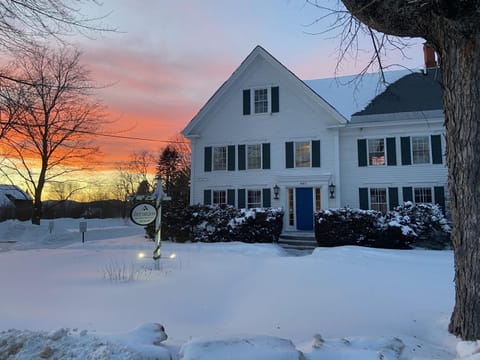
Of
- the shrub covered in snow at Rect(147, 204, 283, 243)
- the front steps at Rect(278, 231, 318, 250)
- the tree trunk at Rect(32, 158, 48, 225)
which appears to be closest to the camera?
the shrub covered in snow at Rect(147, 204, 283, 243)

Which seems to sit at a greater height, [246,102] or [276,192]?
[246,102]

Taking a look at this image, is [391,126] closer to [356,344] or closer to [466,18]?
[466,18]

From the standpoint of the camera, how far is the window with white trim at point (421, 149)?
13.8 meters

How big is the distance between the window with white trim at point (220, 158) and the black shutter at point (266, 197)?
2.36 metres

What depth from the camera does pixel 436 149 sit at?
13.6 meters

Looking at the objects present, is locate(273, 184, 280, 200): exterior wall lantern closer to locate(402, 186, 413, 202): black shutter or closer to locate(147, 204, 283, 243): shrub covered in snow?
locate(147, 204, 283, 243): shrub covered in snow

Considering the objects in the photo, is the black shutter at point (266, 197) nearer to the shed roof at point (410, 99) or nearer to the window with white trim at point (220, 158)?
the window with white trim at point (220, 158)

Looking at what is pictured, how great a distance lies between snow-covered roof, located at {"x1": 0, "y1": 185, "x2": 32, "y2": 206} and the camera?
2833cm

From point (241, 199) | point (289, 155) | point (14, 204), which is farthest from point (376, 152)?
Answer: point (14, 204)

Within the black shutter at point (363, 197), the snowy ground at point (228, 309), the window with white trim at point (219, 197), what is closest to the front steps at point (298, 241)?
the black shutter at point (363, 197)

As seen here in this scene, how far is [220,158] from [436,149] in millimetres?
9392

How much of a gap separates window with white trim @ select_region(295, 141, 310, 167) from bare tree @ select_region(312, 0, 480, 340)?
11.5 m

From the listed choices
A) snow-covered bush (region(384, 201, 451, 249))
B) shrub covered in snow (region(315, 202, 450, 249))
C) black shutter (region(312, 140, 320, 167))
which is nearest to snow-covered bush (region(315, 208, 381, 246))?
shrub covered in snow (region(315, 202, 450, 249))

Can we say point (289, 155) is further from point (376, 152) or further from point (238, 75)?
point (238, 75)
